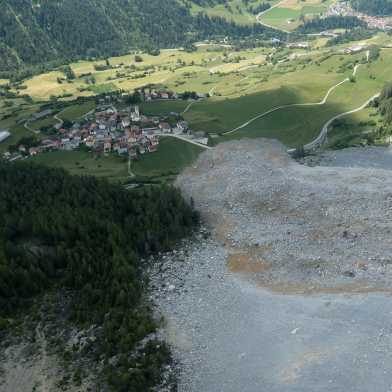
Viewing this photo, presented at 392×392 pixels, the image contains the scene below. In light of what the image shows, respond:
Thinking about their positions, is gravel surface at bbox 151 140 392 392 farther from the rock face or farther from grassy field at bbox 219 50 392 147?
grassy field at bbox 219 50 392 147

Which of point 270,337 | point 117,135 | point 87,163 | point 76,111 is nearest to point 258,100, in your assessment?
point 117,135

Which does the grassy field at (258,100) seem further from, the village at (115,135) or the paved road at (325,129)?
the paved road at (325,129)

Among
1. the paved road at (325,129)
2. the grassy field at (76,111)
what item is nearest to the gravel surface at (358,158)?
the paved road at (325,129)

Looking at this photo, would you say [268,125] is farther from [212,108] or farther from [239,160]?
[239,160]

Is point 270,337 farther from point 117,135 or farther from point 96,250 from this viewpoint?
point 117,135

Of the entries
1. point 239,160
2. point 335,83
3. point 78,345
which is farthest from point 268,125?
point 78,345

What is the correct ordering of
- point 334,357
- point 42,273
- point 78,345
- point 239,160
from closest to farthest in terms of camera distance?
point 334,357 < point 78,345 < point 42,273 < point 239,160

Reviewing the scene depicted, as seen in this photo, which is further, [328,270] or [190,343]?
[328,270]
